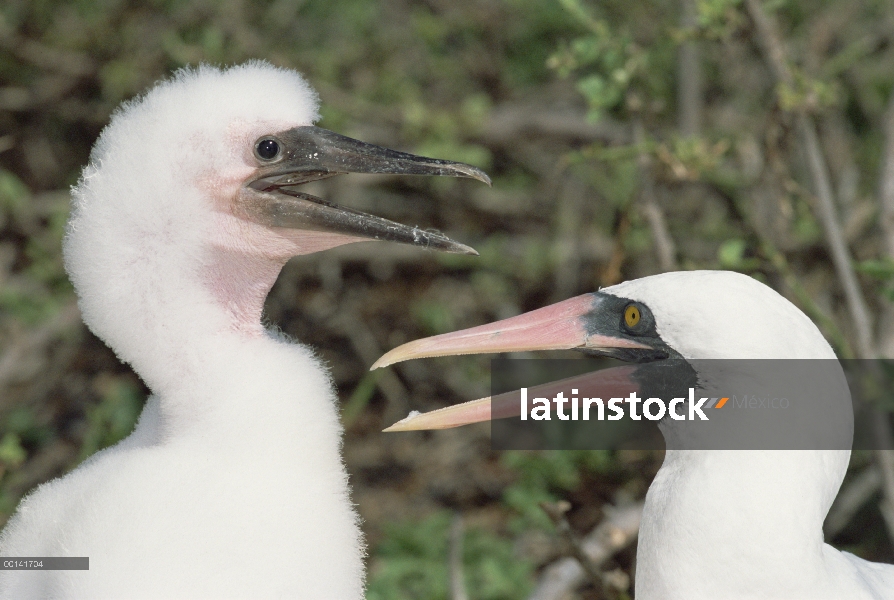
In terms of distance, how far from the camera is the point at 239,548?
6.71 feet

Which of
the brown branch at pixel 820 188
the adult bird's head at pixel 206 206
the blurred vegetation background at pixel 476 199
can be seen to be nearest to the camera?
the adult bird's head at pixel 206 206

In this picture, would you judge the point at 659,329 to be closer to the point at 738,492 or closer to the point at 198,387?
the point at 738,492

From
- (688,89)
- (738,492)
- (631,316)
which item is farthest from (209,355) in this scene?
(688,89)

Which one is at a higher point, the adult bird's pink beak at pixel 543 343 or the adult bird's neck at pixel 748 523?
the adult bird's pink beak at pixel 543 343

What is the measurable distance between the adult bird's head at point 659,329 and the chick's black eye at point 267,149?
1.73ft

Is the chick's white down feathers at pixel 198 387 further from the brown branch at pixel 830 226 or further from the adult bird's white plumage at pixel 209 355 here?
the brown branch at pixel 830 226

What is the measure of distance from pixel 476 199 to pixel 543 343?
3.01 m

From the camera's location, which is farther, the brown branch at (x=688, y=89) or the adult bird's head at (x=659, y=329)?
the brown branch at (x=688, y=89)

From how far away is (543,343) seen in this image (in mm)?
2334

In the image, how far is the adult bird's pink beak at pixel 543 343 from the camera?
231 cm

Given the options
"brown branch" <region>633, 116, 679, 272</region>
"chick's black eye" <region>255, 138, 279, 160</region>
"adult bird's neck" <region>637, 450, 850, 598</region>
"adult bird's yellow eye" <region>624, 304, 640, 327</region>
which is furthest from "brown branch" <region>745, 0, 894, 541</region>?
"chick's black eye" <region>255, 138, 279, 160</region>

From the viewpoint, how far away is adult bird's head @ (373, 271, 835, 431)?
2.09 metres

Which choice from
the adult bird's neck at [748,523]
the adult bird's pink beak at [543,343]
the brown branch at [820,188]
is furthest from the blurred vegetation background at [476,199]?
the adult bird's neck at [748,523]

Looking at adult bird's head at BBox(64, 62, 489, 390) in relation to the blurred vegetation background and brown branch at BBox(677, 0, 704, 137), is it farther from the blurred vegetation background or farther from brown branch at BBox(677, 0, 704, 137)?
brown branch at BBox(677, 0, 704, 137)
